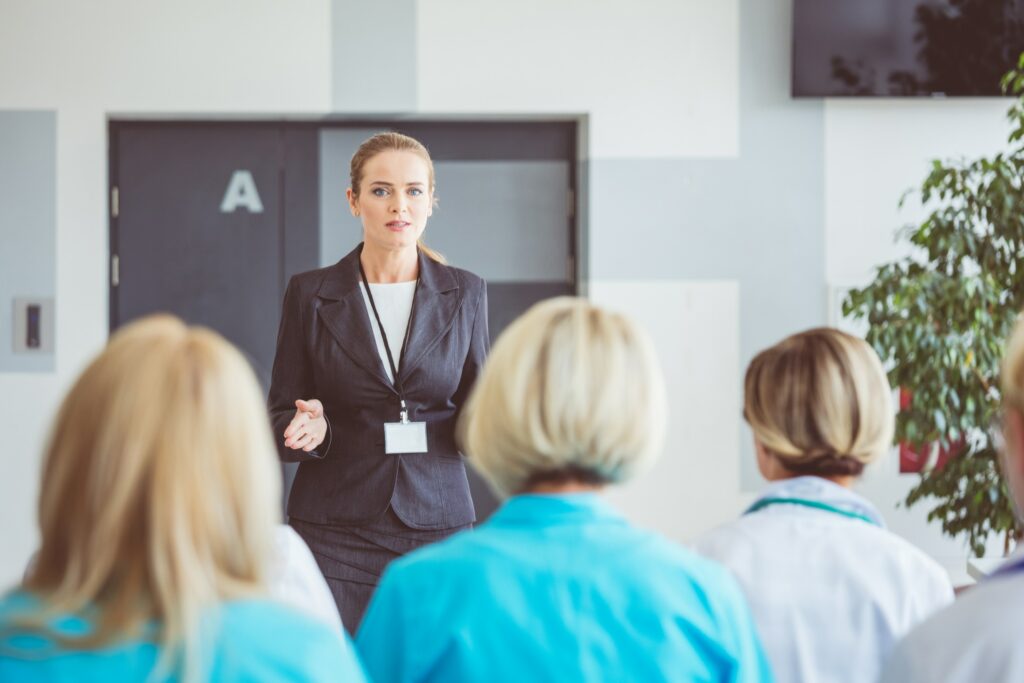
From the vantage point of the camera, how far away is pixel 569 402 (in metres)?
1.28

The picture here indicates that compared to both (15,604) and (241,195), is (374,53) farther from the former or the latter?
(15,604)

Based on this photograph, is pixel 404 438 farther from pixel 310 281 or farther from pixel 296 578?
pixel 296 578

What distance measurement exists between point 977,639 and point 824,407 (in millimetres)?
571

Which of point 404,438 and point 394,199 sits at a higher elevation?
point 394,199

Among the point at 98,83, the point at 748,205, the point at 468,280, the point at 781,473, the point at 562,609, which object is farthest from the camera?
the point at 748,205

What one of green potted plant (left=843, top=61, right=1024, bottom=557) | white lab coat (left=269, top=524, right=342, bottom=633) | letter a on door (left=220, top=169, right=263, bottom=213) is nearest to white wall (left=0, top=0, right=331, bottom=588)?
letter a on door (left=220, top=169, right=263, bottom=213)

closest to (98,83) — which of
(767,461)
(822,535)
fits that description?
(767,461)

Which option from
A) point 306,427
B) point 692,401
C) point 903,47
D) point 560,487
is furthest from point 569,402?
point 903,47

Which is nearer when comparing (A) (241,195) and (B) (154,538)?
(B) (154,538)

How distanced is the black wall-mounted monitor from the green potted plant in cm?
89

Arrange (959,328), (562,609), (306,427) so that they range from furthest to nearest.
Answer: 1. (959,328)
2. (306,427)
3. (562,609)

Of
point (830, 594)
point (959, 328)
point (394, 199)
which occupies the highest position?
point (394, 199)

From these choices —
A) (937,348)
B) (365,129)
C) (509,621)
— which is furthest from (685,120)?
(509,621)

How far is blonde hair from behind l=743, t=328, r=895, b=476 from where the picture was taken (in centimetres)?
153
